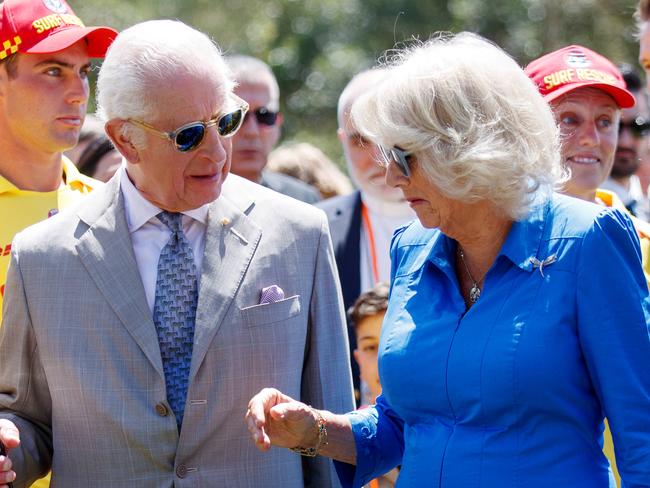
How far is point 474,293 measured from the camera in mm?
3238

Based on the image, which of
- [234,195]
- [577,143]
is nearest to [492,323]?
[234,195]

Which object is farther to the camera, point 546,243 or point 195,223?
point 195,223

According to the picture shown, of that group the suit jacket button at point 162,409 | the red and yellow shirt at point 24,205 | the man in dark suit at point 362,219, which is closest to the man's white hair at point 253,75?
the man in dark suit at point 362,219

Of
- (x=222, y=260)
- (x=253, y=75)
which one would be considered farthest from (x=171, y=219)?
(x=253, y=75)

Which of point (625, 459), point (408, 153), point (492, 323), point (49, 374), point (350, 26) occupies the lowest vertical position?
point (350, 26)

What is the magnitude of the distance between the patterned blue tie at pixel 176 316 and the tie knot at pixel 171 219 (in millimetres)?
80

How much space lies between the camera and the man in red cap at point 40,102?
451cm

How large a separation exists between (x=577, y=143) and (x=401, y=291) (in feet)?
5.03

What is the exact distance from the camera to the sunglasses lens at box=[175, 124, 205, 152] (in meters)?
3.60

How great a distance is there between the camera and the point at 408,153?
322 centimetres

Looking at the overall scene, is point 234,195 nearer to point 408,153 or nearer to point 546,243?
point 408,153

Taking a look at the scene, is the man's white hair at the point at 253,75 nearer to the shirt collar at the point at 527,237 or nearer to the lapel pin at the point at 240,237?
the lapel pin at the point at 240,237

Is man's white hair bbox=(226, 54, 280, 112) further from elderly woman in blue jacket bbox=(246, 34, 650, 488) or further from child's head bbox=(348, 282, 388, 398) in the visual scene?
elderly woman in blue jacket bbox=(246, 34, 650, 488)

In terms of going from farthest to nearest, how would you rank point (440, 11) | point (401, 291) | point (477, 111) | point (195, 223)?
1. point (440, 11)
2. point (195, 223)
3. point (401, 291)
4. point (477, 111)
